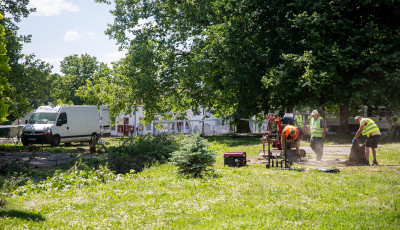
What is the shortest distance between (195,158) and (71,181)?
3489 mm

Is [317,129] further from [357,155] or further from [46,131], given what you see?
[46,131]

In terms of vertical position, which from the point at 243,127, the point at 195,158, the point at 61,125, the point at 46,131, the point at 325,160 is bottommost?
the point at 325,160

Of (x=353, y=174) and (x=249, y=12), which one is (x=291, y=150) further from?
(x=249, y=12)

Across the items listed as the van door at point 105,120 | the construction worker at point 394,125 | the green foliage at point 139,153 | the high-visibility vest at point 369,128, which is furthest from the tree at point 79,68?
the high-visibility vest at point 369,128

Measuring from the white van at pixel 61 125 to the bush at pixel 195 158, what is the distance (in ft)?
45.6

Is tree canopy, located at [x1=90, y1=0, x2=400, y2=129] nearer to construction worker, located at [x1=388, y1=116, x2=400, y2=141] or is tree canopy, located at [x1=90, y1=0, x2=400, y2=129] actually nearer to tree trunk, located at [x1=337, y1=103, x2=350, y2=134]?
tree trunk, located at [x1=337, y1=103, x2=350, y2=134]

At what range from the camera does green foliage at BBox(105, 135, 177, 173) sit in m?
15.0

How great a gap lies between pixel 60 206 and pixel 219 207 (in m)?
3.17

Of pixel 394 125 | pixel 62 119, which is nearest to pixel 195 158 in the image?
pixel 62 119

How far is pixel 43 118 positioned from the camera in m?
26.9

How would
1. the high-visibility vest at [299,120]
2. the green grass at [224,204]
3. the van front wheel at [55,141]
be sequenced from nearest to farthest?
1. the green grass at [224,204]
2. the high-visibility vest at [299,120]
3. the van front wheel at [55,141]

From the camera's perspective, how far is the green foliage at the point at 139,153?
15.0m

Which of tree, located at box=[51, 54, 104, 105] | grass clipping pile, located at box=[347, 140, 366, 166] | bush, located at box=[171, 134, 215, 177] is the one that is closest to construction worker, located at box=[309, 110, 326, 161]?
grass clipping pile, located at box=[347, 140, 366, 166]

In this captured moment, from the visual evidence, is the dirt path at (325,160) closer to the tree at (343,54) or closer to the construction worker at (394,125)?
the tree at (343,54)
